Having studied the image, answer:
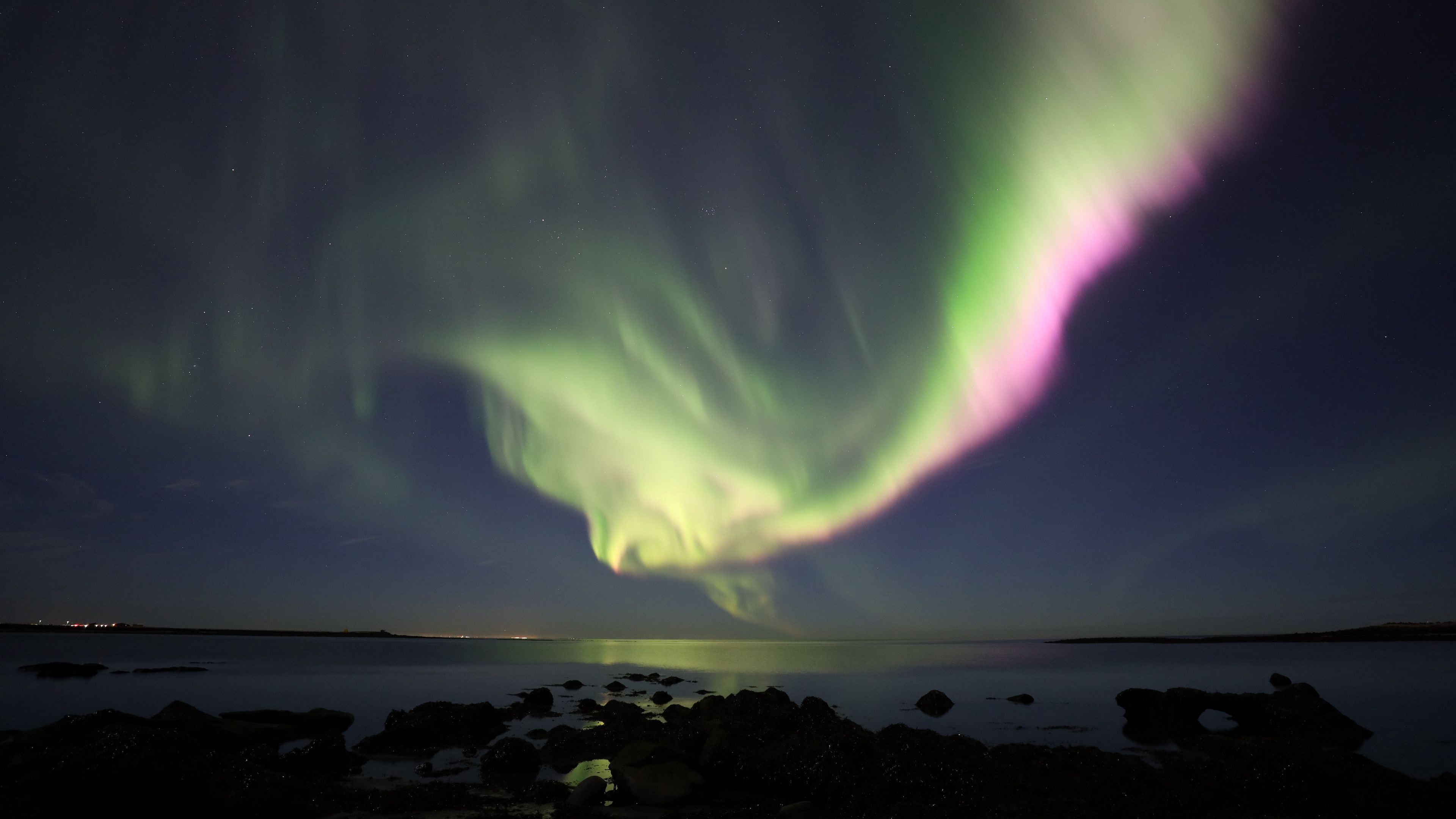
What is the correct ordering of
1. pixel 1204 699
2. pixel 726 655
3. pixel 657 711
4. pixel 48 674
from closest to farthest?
pixel 1204 699, pixel 657 711, pixel 48 674, pixel 726 655

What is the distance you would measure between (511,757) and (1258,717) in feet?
128

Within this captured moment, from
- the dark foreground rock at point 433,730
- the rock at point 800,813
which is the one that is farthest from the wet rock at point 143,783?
the rock at point 800,813

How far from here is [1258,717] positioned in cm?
3719

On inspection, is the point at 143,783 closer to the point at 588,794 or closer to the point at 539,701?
the point at 588,794

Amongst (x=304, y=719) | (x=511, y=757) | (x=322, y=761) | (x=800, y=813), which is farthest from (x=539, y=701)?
(x=800, y=813)

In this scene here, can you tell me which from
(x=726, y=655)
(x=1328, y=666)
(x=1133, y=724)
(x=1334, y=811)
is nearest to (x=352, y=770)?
(x=1334, y=811)

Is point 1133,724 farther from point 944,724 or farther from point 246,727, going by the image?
point 246,727

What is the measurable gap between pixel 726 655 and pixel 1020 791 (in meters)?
153

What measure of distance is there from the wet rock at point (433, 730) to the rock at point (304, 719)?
10.6ft

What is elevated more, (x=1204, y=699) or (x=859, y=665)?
(x=1204, y=699)

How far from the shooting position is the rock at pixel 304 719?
108 ft

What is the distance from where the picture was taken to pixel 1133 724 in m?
40.9

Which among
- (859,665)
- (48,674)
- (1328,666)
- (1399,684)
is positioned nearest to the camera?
(1399,684)

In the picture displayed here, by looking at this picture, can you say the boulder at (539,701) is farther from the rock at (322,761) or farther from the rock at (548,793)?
the rock at (548,793)
